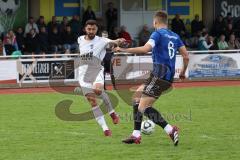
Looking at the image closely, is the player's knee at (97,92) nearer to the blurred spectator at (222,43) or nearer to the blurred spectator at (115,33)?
the blurred spectator at (115,33)

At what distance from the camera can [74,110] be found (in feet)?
52.6

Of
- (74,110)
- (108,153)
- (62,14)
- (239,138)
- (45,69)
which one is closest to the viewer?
(108,153)

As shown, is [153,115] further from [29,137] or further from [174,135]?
[29,137]

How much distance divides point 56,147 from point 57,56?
13.2 metres

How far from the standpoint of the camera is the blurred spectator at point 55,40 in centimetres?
2602

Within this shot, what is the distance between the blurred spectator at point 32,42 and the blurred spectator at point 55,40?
2.41ft

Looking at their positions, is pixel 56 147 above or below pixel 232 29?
below

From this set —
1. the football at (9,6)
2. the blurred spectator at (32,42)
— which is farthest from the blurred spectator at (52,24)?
the football at (9,6)

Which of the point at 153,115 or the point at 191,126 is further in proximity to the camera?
the point at 191,126

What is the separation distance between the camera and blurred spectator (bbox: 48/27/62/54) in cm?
2602

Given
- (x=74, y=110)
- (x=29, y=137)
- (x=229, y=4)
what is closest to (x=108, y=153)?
(x=29, y=137)

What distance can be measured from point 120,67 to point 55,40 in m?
3.67

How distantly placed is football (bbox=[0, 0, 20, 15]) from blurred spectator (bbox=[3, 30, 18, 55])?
8.20ft

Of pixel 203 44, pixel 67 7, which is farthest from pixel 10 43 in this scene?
pixel 203 44
